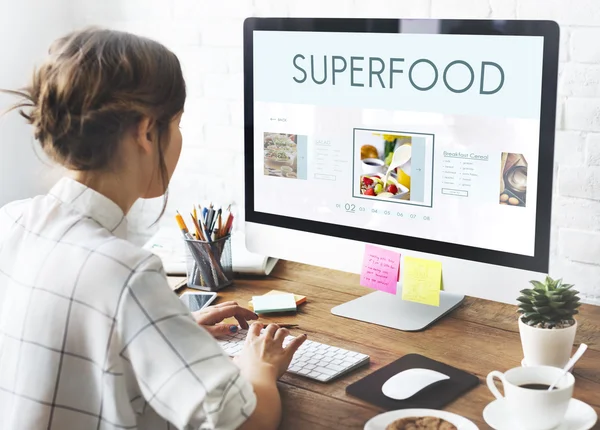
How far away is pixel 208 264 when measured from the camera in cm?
163

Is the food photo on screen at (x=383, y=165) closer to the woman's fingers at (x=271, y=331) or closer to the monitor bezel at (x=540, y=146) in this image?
the monitor bezel at (x=540, y=146)

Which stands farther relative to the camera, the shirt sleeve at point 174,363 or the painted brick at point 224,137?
the painted brick at point 224,137

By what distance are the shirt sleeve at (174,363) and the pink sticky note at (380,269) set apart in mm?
532

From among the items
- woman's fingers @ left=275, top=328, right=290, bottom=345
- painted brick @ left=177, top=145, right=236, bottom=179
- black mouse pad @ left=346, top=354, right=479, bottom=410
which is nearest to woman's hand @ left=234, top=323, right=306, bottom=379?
Answer: woman's fingers @ left=275, top=328, right=290, bottom=345

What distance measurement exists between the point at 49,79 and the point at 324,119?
21.6 inches

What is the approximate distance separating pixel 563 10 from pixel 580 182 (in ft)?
1.09

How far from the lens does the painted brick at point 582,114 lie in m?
1.54

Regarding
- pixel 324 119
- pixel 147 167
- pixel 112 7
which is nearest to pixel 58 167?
pixel 147 167

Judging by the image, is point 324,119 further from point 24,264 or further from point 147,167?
point 24,264

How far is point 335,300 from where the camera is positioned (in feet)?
5.17

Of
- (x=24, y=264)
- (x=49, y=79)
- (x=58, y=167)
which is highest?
(x=49, y=79)

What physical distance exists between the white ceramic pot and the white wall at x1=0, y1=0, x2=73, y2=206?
4.60ft

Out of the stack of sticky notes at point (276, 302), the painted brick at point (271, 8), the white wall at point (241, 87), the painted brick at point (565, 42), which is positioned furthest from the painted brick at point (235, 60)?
the painted brick at point (565, 42)

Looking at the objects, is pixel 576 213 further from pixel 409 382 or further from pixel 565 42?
pixel 409 382
